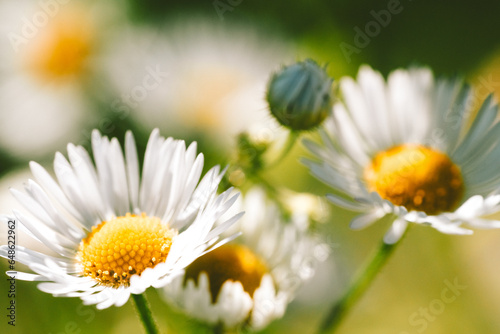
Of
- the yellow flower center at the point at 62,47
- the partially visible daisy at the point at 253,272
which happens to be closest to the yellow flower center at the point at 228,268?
the partially visible daisy at the point at 253,272

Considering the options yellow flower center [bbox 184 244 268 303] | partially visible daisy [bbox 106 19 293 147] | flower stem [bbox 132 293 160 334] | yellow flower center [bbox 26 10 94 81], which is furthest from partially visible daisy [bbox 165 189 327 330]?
yellow flower center [bbox 26 10 94 81]

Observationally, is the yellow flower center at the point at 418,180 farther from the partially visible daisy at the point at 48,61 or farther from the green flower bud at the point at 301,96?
the partially visible daisy at the point at 48,61

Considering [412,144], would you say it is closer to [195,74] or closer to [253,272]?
[253,272]

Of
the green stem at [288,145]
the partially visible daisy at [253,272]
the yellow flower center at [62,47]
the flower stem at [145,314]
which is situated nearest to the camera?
the flower stem at [145,314]

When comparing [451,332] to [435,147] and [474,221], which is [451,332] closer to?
[435,147]

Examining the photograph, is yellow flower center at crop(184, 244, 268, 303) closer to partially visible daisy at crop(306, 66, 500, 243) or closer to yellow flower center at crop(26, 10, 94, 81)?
partially visible daisy at crop(306, 66, 500, 243)
